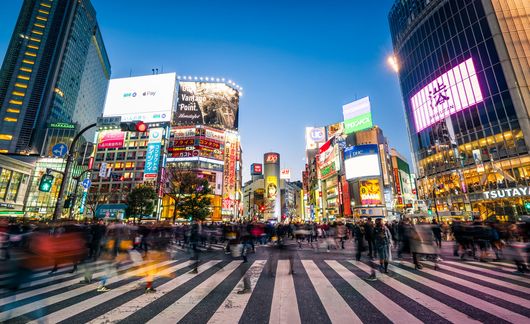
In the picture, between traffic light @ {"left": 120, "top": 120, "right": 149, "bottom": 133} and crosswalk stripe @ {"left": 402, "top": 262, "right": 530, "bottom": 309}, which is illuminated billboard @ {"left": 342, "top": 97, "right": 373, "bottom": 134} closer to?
crosswalk stripe @ {"left": 402, "top": 262, "right": 530, "bottom": 309}

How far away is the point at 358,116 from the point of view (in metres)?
58.8

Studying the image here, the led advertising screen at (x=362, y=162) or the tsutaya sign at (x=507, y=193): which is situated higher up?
the led advertising screen at (x=362, y=162)

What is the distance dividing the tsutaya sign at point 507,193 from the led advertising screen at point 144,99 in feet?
233

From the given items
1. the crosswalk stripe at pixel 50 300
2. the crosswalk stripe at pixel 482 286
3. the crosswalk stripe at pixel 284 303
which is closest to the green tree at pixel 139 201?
the crosswalk stripe at pixel 50 300

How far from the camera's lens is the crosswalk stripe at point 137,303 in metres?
4.33

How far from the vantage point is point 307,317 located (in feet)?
14.1

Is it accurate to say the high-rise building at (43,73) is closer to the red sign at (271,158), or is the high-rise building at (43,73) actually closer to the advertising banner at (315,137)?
the red sign at (271,158)

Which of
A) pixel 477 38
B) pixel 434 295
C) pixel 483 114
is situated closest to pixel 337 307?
pixel 434 295

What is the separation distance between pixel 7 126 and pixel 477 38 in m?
142

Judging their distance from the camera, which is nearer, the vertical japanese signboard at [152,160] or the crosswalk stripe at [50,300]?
Answer: the crosswalk stripe at [50,300]

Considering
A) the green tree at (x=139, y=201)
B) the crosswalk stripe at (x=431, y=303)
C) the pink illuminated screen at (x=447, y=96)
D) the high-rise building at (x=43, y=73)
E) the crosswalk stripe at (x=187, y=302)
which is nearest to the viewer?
the crosswalk stripe at (x=431, y=303)

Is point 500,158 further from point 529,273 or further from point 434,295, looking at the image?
point 434,295

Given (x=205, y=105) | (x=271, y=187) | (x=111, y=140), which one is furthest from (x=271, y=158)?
(x=111, y=140)

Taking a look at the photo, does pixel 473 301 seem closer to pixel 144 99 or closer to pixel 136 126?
pixel 136 126
